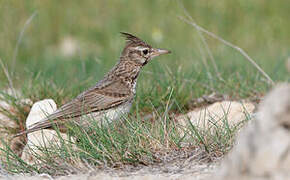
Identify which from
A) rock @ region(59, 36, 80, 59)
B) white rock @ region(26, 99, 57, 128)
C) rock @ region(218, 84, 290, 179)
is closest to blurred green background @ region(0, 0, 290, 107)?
rock @ region(59, 36, 80, 59)

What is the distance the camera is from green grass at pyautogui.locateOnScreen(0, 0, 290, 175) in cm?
356

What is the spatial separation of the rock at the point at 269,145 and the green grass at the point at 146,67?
1.37 m

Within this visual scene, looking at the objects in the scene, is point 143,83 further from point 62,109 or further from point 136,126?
point 136,126

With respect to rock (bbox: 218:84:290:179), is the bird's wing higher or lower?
higher

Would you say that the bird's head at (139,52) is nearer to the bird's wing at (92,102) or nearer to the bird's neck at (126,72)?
the bird's neck at (126,72)

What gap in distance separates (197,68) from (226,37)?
521 centimetres

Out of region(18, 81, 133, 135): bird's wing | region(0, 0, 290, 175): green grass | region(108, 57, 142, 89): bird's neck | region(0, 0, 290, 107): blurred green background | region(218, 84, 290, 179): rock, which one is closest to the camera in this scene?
region(218, 84, 290, 179): rock

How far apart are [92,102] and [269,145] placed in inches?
129

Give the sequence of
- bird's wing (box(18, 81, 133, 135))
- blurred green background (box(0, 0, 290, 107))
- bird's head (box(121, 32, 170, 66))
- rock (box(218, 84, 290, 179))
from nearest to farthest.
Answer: rock (box(218, 84, 290, 179)) → bird's wing (box(18, 81, 133, 135)) → bird's head (box(121, 32, 170, 66)) → blurred green background (box(0, 0, 290, 107))

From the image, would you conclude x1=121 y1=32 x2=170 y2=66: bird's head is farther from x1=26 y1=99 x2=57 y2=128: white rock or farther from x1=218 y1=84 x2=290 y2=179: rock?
x1=218 y1=84 x2=290 y2=179: rock

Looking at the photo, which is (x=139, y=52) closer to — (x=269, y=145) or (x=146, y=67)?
(x=146, y=67)

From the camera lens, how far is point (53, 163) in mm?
3537

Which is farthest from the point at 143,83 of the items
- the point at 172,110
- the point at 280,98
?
the point at 280,98

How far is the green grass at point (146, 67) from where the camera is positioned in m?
3.56
